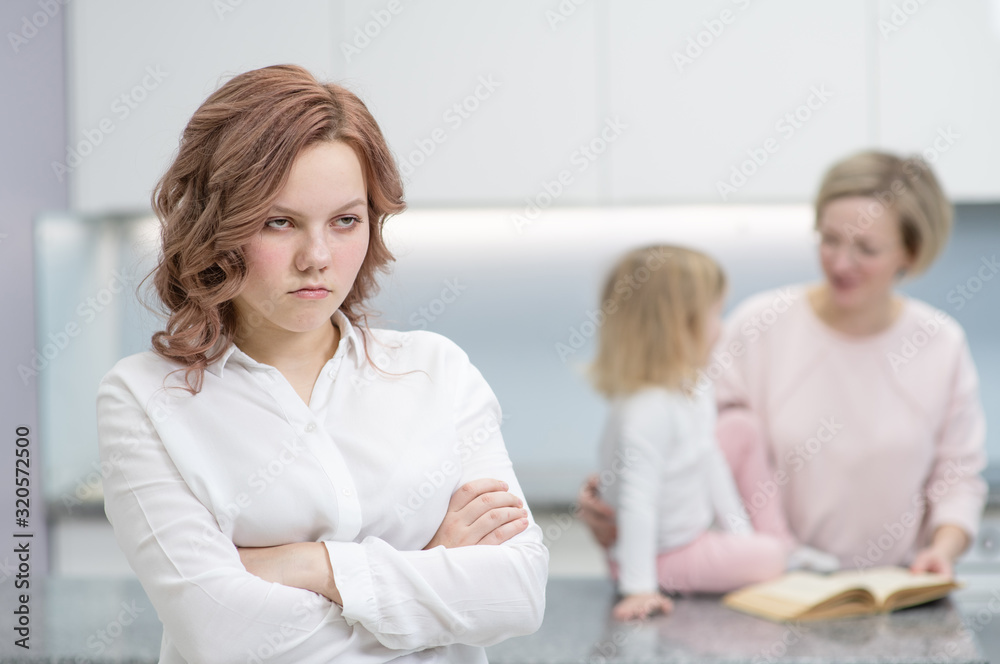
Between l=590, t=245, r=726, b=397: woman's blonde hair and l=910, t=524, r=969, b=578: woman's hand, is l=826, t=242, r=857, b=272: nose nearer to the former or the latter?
l=590, t=245, r=726, b=397: woman's blonde hair

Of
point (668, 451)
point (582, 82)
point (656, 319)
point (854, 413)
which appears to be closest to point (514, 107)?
point (582, 82)

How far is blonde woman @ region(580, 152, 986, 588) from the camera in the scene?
2.13 meters

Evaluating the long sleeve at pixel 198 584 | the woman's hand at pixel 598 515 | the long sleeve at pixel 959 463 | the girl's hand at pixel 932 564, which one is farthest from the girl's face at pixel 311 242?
the long sleeve at pixel 959 463

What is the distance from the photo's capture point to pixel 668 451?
6.26ft

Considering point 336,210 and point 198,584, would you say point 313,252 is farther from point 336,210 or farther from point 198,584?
point 198,584

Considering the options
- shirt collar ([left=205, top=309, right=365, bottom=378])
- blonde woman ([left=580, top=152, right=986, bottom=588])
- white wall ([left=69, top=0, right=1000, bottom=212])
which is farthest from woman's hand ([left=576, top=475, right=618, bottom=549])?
shirt collar ([left=205, top=309, right=365, bottom=378])

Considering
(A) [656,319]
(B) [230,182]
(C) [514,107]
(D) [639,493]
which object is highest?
(C) [514,107]

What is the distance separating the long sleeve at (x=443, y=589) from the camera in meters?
0.89

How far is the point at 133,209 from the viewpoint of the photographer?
96.9 inches

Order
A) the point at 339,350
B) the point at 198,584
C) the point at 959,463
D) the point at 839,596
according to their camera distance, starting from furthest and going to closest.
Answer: the point at 959,463 < the point at 839,596 < the point at 339,350 < the point at 198,584

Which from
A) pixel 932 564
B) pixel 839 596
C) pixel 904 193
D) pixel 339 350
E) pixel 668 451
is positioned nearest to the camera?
pixel 339 350

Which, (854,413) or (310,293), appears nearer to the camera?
(310,293)

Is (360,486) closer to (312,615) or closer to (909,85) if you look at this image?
(312,615)

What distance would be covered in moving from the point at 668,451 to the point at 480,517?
103cm
